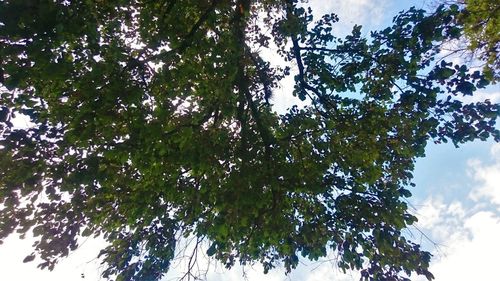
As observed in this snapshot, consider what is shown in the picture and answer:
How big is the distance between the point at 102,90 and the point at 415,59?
6.45 metres

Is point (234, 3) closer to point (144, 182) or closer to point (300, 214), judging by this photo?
point (144, 182)

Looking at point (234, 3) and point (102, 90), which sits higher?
point (234, 3)

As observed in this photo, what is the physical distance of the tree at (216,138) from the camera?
6559 millimetres

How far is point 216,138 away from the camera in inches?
303

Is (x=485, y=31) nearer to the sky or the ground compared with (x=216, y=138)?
nearer to the sky

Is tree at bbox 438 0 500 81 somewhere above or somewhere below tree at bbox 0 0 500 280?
above

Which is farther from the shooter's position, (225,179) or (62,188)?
(225,179)

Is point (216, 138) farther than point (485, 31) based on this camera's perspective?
No

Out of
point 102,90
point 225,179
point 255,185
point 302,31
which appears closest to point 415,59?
point 302,31

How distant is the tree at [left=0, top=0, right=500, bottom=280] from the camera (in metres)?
6.56

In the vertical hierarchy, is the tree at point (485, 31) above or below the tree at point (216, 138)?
above

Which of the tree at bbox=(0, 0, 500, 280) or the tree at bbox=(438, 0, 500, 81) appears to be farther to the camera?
the tree at bbox=(438, 0, 500, 81)

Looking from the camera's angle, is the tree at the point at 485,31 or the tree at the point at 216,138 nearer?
the tree at the point at 216,138

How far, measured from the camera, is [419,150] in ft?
25.4
